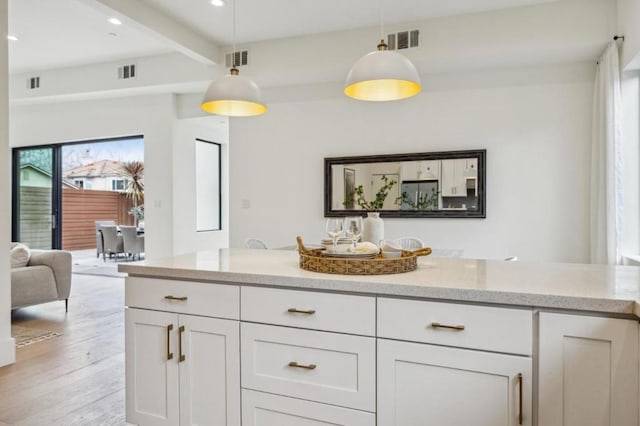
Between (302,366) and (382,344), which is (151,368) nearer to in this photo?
(302,366)

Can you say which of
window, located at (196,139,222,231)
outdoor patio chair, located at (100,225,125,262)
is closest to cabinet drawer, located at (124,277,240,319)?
window, located at (196,139,222,231)

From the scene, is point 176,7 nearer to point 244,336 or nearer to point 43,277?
point 43,277

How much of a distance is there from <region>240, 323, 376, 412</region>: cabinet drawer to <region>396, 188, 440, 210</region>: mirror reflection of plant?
131 inches

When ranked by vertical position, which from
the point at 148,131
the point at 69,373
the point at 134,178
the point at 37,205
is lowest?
the point at 69,373

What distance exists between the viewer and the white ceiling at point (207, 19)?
3965mm

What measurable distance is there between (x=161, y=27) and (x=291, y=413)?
3.92m

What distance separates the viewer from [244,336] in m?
1.73

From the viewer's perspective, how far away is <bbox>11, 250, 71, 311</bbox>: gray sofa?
4090 mm

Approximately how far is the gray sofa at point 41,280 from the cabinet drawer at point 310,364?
11.4ft

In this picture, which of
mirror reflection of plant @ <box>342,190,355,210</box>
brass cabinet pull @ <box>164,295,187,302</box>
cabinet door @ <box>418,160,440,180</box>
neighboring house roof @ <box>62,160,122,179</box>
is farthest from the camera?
neighboring house roof @ <box>62,160,122,179</box>

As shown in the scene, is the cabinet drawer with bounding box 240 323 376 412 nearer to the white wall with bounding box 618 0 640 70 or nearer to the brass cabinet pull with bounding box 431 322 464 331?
the brass cabinet pull with bounding box 431 322 464 331

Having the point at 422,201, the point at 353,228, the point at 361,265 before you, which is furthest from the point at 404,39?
the point at 361,265

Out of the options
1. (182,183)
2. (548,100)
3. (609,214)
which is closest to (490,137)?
(548,100)

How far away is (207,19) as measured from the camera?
4312mm
